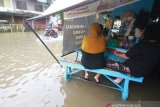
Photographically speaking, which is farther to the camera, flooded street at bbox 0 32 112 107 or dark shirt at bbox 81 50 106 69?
dark shirt at bbox 81 50 106 69

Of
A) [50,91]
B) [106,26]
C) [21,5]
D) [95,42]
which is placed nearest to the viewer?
[95,42]

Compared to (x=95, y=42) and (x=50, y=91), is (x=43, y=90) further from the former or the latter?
(x=95, y=42)

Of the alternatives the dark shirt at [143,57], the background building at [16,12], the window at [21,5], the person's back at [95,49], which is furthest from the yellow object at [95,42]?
the window at [21,5]

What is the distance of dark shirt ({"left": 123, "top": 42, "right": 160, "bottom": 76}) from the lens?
118 inches

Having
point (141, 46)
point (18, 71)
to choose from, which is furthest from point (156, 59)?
point (18, 71)

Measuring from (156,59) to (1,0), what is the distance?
80.6ft

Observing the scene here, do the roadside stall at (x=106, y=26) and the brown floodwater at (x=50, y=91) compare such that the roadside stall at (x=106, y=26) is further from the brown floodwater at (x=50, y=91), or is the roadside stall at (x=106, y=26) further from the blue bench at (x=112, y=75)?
the brown floodwater at (x=50, y=91)

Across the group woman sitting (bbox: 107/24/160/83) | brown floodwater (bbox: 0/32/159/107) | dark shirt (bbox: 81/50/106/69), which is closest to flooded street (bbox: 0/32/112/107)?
brown floodwater (bbox: 0/32/159/107)

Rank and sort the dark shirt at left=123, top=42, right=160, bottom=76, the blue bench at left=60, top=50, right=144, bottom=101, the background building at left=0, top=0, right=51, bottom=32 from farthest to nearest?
1. the background building at left=0, top=0, right=51, bottom=32
2. the blue bench at left=60, top=50, right=144, bottom=101
3. the dark shirt at left=123, top=42, right=160, bottom=76

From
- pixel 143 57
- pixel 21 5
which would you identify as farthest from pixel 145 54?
pixel 21 5

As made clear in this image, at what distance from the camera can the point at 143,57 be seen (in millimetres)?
3080

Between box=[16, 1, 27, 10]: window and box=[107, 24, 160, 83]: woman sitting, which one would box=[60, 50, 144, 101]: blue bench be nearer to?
box=[107, 24, 160, 83]: woman sitting

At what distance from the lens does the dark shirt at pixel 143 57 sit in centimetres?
300

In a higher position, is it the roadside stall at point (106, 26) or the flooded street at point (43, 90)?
the roadside stall at point (106, 26)
